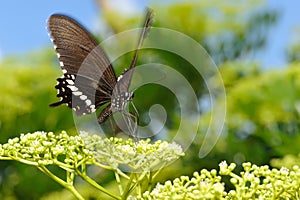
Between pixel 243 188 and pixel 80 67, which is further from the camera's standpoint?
pixel 80 67

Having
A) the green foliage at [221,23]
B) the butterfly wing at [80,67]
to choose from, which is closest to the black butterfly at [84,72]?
the butterfly wing at [80,67]

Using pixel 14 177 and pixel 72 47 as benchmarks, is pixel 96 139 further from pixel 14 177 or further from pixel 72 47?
pixel 14 177

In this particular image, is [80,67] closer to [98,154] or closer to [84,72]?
[84,72]

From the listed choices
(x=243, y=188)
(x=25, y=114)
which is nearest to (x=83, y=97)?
(x=243, y=188)

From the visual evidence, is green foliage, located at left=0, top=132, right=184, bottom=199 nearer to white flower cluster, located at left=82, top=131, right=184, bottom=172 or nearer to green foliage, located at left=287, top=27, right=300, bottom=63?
white flower cluster, located at left=82, top=131, right=184, bottom=172

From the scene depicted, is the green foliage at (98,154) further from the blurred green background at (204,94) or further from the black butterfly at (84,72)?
the blurred green background at (204,94)

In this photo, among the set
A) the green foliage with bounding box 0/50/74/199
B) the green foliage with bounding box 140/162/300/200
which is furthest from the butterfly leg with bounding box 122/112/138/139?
the green foliage with bounding box 0/50/74/199

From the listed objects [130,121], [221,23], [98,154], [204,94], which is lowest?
[98,154]
